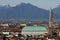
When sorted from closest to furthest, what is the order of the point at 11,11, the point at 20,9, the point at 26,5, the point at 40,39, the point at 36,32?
the point at 40,39 → the point at 36,32 → the point at 11,11 → the point at 20,9 → the point at 26,5

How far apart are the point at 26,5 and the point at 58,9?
16.3 m

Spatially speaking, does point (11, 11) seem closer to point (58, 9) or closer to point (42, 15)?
point (42, 15)

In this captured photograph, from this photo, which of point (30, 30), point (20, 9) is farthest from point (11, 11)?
point (30, 30)

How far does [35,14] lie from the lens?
13575 cm

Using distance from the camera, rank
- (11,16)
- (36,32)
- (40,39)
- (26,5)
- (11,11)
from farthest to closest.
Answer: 1. (26,5)
2. (11,11)
3. (11,16)
4. (36,32)
5. (40,39)

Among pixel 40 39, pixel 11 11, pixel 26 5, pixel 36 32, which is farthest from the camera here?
pixel 26 5

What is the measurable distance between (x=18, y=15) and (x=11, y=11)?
3951 mm

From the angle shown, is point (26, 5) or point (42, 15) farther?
point (26, 5)

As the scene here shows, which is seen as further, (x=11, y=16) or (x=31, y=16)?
(x=31, y=16)

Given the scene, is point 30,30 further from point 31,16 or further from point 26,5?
point 26,5

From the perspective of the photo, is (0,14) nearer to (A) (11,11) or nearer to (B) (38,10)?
(A) (11,11)

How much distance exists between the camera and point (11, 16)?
400 feet

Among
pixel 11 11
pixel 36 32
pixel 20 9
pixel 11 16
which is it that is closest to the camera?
pixel 36 32

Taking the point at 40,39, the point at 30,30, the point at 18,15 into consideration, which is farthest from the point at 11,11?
the point at 40,39
